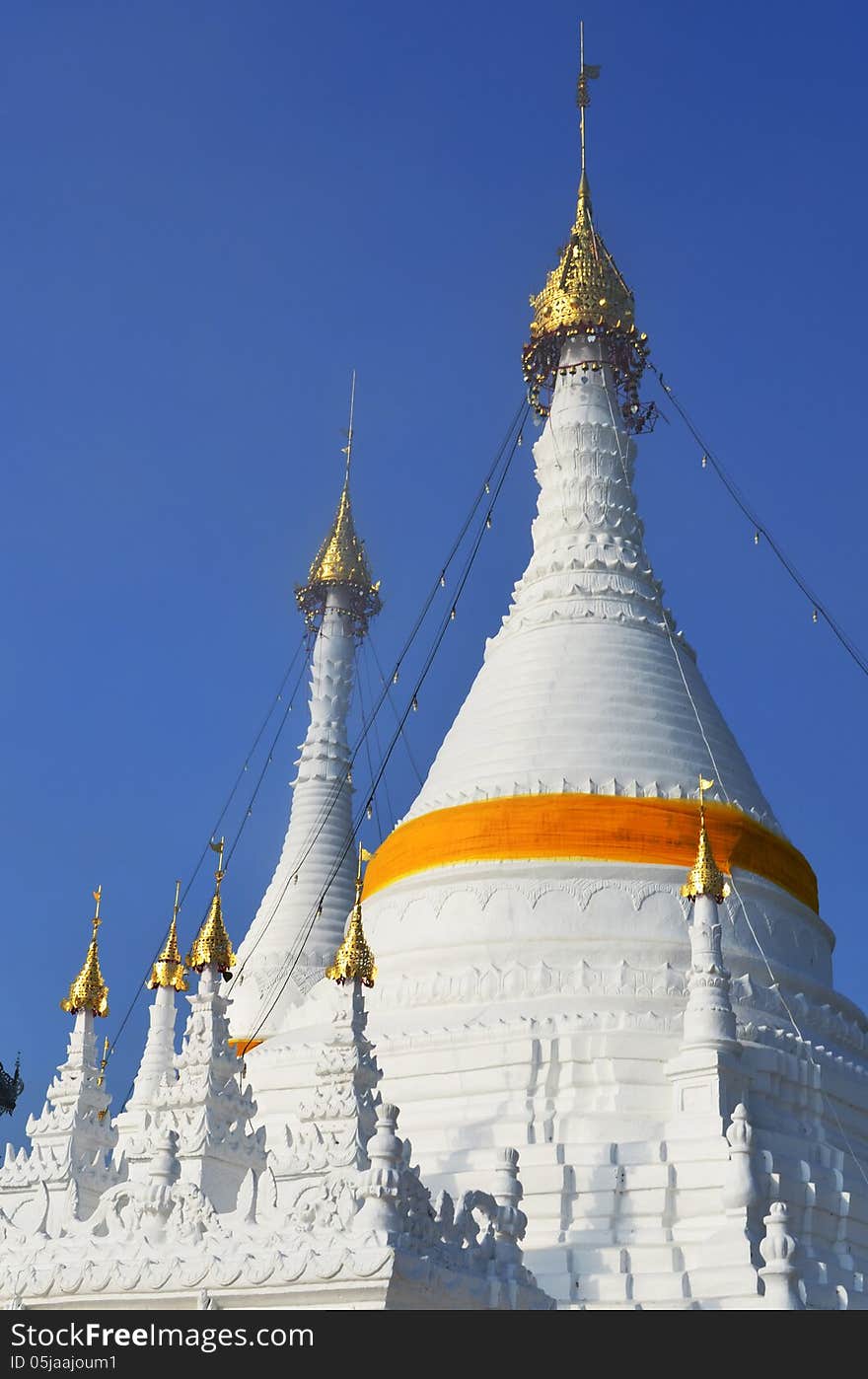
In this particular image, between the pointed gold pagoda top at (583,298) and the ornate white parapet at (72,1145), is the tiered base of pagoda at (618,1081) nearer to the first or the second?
the ornate white parapet at (72,1145)

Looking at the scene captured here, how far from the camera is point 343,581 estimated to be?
1841 inches

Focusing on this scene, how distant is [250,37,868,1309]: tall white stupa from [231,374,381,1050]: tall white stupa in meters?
8.58

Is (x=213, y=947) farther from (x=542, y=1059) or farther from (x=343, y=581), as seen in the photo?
(x=343, y=581)

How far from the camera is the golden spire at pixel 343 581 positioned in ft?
153

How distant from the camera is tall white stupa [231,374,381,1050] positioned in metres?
37.2

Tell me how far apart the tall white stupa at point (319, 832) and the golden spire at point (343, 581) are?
27 mm

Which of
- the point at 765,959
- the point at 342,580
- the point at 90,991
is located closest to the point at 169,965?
the point at 90,991

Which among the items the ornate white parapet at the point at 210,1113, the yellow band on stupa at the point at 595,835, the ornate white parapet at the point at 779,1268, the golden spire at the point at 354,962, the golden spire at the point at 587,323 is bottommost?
the ornate white parapet at the point at 779,1268

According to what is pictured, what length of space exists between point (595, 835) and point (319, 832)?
1543 cm

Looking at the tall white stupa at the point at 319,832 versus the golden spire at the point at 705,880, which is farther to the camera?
the tall white stupa at the point at 319,832

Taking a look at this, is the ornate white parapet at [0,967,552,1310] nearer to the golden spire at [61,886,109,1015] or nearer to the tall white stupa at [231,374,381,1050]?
the golden spire at [61,886,109,1015]

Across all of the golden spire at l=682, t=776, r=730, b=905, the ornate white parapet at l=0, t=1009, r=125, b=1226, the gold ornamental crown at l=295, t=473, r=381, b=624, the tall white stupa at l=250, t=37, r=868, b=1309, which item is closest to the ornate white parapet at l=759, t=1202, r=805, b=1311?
the tall white stupa at l=250, t=37, r=868, b=1309

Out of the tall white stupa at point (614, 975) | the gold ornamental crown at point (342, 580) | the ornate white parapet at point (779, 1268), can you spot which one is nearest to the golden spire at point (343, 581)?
the gold ornamental crown at point (342, 580)
